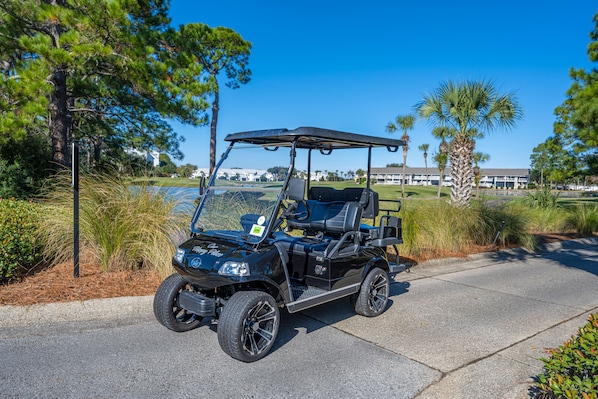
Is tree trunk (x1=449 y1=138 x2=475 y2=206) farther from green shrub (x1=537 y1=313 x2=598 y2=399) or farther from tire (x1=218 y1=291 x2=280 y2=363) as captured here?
green shrub (x1=537 y1=313 x2=598 y2=399)

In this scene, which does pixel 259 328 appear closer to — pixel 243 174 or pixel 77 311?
pixel 243 174

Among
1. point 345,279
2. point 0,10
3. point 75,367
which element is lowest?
point 75,367

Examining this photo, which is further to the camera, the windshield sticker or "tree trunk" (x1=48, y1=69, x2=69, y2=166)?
"tree trunk" (x1=48, y1=69, x2=69, y2=166)

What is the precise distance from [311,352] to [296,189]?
4.88 feet

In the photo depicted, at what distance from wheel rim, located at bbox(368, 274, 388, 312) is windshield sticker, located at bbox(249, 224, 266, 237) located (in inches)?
64.7

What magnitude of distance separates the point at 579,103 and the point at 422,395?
43.1 feet

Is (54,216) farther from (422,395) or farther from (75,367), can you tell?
(422,395)

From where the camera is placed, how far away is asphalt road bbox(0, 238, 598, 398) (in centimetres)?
300

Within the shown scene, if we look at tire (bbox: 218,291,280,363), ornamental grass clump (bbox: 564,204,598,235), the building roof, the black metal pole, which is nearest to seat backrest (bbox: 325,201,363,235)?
tire (bbox: 218,291,280,363)

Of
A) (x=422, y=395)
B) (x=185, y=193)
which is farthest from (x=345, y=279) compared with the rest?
(x=185, y=193)

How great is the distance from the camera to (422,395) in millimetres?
2957

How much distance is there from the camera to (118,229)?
537cm

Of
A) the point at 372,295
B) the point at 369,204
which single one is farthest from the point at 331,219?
the point at 372,295

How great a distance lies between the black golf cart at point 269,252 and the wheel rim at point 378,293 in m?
0.01
